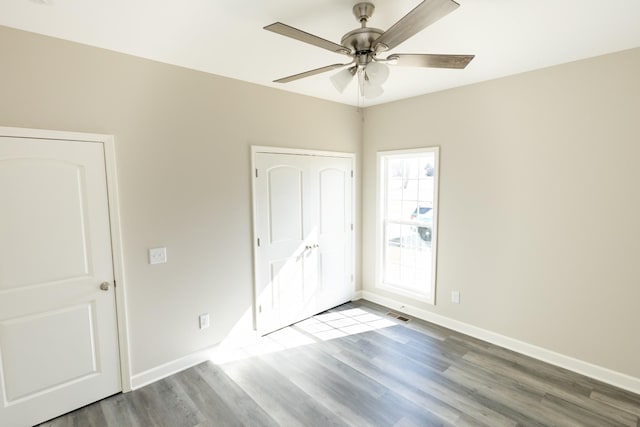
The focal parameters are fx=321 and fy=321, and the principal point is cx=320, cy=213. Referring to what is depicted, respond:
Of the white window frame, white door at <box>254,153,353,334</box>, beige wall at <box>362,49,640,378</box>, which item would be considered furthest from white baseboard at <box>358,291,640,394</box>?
white door at <box>254,153,353,334</box>

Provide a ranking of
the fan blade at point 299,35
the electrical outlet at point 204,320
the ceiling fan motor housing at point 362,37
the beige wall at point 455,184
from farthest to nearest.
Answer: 1. the electrical outlet at point 204,320
2. the beige wall at point 455,184
3. the ceiling fan motor housing at point 362,37
4. the fan blade at point 299,35

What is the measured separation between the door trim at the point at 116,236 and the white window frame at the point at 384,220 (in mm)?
2936

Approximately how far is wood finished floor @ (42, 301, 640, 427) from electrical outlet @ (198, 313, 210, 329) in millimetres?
354

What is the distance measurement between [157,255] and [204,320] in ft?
2.54

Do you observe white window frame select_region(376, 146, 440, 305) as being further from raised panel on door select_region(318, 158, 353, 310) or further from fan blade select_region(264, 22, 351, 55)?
fan blade select_region(264, 22, 351, 55)

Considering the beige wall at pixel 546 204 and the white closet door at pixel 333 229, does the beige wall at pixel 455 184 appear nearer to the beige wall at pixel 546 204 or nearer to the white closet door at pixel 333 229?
the beige wall at pixel 546 204

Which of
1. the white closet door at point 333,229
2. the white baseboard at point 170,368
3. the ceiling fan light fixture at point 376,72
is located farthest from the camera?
the white closet door at point 333,229

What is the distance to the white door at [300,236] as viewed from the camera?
11.1 ft

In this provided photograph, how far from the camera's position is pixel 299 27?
2.08 metres

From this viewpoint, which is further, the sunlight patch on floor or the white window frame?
the white window frame

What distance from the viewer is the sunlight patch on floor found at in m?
3.16

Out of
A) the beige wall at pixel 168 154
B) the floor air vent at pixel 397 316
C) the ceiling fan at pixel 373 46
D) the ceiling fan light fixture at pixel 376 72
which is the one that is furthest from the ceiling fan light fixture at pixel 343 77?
the floor air vent at pixel 397 316

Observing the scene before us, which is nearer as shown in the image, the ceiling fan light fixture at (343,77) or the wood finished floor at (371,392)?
the ceiling fan light fixture at (343,77)

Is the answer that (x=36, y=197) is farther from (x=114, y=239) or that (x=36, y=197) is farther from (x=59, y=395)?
(x=59, y=395)
